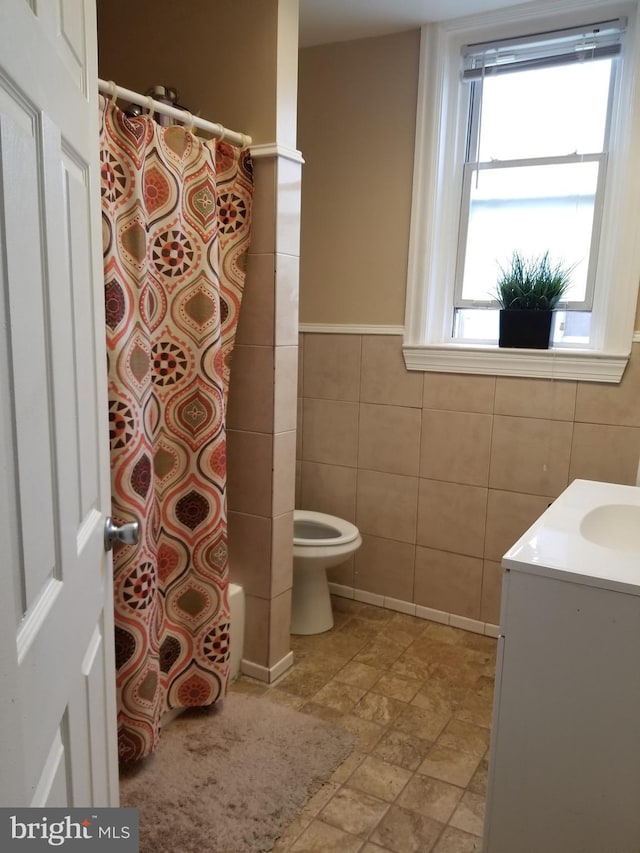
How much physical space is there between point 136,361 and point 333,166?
1.54 m

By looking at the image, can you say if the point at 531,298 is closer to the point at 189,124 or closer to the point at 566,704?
the point at 189,124

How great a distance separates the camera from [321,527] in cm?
277

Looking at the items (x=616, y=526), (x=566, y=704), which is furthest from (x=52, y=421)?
(x=616, y=526)

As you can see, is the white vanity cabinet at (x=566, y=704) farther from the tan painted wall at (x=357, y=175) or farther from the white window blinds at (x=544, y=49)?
the white window blinds at (x=544, y=49)

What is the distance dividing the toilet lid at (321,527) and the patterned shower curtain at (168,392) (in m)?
0.73

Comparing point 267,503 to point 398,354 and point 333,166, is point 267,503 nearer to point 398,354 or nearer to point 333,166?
point 398,354

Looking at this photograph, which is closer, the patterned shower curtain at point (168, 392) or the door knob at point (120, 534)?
the door knob at point (120, 534)

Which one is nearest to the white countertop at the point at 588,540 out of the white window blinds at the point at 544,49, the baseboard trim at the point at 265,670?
the baseboard trim at the point at 265,670

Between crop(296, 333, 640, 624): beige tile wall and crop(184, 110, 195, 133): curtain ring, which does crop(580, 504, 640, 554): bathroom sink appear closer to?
crop(296, 333, 640, 624): beige tile wall

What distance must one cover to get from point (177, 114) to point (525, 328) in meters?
1.45

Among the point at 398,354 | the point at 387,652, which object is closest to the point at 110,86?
the point at 398,354

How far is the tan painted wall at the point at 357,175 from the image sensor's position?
102 inches

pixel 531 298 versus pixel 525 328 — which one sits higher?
pixel 531 298

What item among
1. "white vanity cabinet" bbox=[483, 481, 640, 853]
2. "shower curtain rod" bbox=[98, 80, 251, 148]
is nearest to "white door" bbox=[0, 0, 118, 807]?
"shower curtain rod" bbox=[98, 80, 251, 148]
